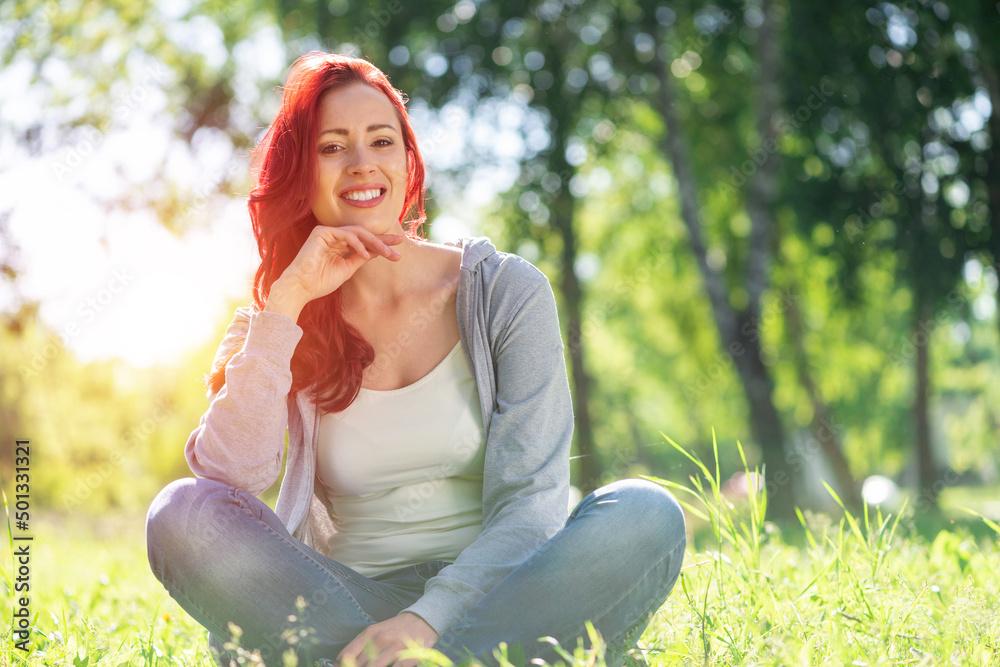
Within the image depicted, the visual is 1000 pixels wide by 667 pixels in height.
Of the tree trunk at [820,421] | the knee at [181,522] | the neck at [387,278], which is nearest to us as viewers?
the knee at [181,522]

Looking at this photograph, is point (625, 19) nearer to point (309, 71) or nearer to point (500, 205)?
point (500, 205)

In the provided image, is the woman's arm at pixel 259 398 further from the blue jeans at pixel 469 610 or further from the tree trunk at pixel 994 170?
the tree trunk at pixel 994 170

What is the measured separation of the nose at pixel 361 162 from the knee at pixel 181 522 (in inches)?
43.7

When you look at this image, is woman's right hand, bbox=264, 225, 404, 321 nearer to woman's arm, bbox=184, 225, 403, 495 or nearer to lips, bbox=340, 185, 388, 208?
woman's arm, bbox=184, 225, 403, 495

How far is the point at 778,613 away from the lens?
222 centimetres

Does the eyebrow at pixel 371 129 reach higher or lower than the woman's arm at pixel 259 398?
higher

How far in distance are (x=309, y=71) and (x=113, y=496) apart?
11238 millimetres

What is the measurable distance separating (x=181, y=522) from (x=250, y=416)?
0.36 m

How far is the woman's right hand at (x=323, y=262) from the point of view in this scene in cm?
253

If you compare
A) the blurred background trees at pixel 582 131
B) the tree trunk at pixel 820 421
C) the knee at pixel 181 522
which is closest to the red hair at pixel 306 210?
the knee at pixel 181 522

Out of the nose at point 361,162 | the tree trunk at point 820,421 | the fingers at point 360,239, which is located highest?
the nose at point 361,162

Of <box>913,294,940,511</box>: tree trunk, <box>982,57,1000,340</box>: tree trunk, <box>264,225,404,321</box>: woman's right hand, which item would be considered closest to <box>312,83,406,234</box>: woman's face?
<box>264,225,404,321</box>: woman's right hand

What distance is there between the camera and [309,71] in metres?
2.79

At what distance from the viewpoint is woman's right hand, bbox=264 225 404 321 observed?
99.6 inches
